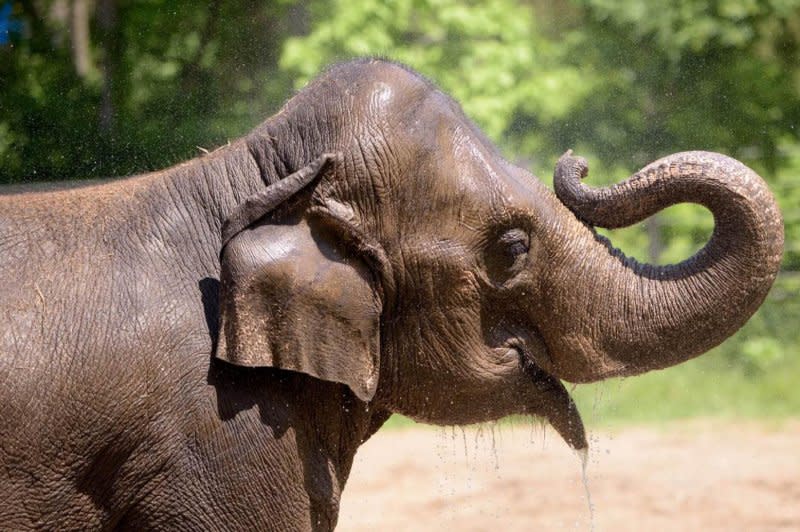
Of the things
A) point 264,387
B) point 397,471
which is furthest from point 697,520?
point 264,387

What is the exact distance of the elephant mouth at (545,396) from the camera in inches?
149

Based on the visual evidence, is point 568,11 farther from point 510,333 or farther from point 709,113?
point 510,333

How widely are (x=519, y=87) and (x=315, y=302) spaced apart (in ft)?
32.3

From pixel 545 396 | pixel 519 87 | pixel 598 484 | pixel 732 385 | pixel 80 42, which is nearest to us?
pixel 545 396

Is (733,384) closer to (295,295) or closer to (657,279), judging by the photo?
(657,279)

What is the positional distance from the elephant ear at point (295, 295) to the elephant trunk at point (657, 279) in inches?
21.6

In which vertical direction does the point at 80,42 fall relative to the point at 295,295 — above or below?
above

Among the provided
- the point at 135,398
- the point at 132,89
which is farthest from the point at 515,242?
the point at 132,89

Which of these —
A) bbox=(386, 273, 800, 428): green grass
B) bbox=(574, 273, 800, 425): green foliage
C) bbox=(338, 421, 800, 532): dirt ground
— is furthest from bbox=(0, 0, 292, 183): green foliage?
bbox=(574, 273, 800, 425): green foliage

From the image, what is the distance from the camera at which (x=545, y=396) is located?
3.81m

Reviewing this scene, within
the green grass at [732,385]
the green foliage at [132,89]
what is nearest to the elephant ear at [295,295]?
the green foliage at [132,89]

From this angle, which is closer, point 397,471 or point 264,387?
point 264,387

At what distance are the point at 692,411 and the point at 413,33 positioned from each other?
4.59 metres

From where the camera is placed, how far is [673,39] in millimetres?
13398
